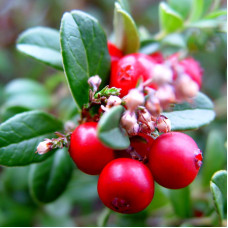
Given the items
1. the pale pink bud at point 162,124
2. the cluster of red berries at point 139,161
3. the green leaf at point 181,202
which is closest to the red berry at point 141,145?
the cluster of red berries at point 139,161

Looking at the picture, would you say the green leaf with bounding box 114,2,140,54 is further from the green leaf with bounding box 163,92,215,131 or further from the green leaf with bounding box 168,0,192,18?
the green leaf with bounding box 168,0,192,18

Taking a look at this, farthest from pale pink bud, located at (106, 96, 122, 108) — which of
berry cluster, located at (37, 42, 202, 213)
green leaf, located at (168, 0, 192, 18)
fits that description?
green leaf, located at (168, 0, 192, 18)

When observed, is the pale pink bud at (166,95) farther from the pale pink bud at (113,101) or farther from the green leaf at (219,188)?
the green leaf at (219,188)

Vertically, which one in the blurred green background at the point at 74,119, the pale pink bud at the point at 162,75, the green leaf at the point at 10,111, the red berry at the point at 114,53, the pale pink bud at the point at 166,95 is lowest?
the blurred green background at the point at 74,119

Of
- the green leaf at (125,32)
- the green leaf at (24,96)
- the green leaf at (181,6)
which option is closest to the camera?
the green leaf at (125,32)

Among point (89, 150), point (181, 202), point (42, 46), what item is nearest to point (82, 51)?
point (42, 46)

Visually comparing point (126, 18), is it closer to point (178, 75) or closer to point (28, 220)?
point (178, 75)
